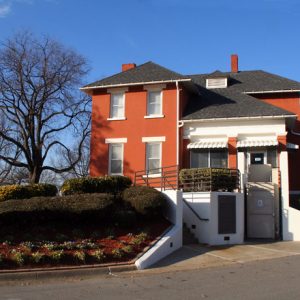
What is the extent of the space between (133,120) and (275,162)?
25.2ft

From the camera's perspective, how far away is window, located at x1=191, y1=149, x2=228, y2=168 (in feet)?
81.7

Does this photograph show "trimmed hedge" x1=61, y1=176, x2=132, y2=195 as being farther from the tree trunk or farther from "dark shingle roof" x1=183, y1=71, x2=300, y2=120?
the tree trunk

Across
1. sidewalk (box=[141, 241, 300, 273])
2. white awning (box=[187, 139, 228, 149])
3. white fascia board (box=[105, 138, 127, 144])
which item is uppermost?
white fascia board (box=[105, 138, 127, 144])

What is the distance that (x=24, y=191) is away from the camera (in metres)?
18.0

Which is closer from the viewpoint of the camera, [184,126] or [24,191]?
[24,191]

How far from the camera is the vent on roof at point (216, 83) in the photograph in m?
29.9

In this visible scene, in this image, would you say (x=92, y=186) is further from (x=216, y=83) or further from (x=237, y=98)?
(x=216, y=83)

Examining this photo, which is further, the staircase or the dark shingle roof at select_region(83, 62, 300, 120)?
the dark shingle roof at select_region(83, 62, 300, 120)

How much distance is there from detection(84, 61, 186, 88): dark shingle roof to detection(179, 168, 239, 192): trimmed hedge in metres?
6.90

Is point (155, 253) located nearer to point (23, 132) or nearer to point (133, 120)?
point (133, 120)

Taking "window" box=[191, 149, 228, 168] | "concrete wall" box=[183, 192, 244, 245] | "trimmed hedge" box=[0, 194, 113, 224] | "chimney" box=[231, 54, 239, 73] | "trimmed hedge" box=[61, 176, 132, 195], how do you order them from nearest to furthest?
1. "trimmed hedge" box=[0, 194, 113, 224]
2. "concrete wall" box=[183, 192, 244, 245]
3. "trimmed hedge" box=[61, 176, 132, 195]
4. "window" box=[191, 149, 228, 168]
5. "chimney" box=[231, 54, 239, 73]

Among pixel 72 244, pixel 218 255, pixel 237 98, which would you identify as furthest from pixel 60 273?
pixel 237 98

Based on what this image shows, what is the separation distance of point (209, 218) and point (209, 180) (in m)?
1.69

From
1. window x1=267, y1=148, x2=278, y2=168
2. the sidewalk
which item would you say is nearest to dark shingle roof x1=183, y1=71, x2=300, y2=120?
window x1=267, y1=148, x2=278, y2=168
